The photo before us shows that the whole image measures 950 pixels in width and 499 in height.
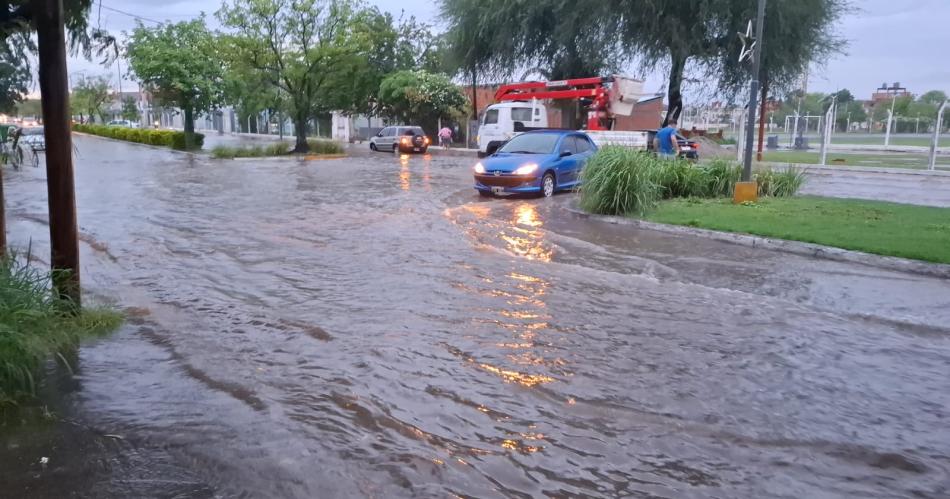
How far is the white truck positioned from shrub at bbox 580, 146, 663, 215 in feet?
23.9

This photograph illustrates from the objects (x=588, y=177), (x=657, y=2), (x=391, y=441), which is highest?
(x=657, y=2)

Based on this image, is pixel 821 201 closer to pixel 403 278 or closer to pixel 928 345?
pixel 928 345

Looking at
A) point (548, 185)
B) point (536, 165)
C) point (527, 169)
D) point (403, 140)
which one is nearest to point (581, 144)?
point (548, 185)

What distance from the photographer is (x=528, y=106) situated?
2809 centimetres

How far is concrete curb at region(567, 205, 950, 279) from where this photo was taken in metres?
8.89

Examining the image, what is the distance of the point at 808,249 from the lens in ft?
32.9

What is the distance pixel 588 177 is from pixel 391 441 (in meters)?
10.1

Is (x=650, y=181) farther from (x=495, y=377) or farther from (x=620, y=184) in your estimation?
(x=495, y=377)

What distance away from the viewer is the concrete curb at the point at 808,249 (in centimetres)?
889

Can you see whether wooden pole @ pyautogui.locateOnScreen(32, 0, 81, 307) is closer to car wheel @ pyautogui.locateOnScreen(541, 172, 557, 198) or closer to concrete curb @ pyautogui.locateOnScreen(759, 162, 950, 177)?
car wheel @ pyautogui.locateOnScreen(541, 172, 557, 198)

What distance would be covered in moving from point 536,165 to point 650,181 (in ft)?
9.76

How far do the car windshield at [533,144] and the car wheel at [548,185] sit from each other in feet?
2.31

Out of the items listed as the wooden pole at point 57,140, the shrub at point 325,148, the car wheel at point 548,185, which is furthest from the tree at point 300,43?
the wooden pole at point 57,140

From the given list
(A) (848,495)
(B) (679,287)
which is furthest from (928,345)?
(A) (848,495)
